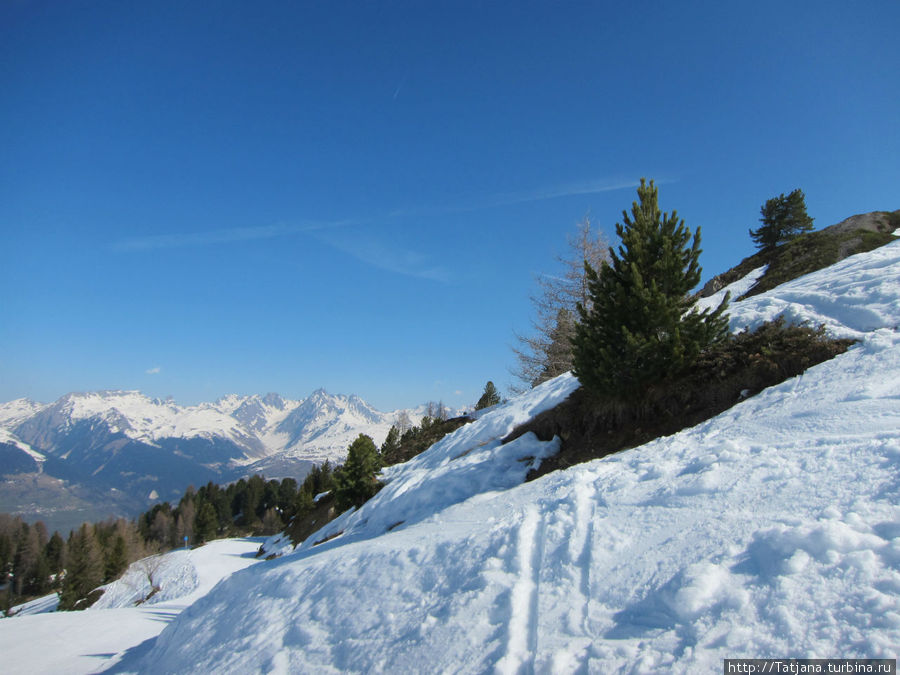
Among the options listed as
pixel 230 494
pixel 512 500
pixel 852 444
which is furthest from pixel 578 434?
pixel 230 494

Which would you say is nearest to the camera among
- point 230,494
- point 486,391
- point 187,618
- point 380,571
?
point 380,571

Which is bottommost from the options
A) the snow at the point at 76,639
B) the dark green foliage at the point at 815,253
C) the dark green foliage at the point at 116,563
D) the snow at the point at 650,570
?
the dark green foliage at the point at 116,563

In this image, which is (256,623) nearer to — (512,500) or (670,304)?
(512,500)

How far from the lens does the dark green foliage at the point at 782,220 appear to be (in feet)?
107

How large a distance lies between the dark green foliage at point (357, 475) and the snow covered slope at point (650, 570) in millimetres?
15754

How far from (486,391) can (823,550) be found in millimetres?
46920

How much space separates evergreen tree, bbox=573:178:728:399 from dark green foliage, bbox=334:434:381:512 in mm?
17736

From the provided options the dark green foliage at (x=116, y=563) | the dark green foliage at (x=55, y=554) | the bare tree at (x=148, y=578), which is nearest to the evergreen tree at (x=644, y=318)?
the bare tree at (x=148, y=578)

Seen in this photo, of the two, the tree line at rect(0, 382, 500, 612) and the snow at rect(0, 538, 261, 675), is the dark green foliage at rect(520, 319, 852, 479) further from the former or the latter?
the tree line at rect(0, 382, 500, 612)

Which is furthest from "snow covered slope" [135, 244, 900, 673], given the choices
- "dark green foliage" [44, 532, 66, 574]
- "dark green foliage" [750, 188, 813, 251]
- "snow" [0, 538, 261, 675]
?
"dark green foliage" [44, 532, 66, 574]

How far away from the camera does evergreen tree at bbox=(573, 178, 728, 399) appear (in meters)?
11.0

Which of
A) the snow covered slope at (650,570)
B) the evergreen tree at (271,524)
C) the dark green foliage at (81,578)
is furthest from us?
the evergreen tree at (271,524)

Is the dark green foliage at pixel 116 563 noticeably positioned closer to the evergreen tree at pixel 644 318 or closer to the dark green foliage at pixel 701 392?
the dark green foliage at pixel 701 392

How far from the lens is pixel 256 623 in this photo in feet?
23.7
